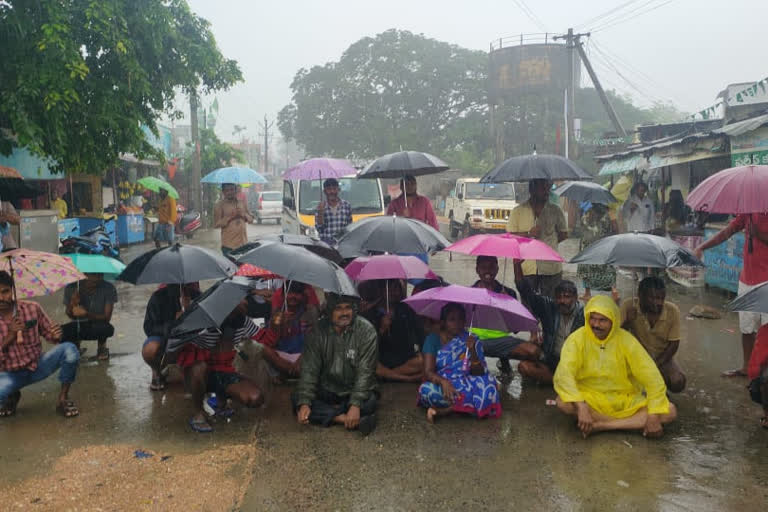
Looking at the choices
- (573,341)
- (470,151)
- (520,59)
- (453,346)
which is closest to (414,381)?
(453,346)

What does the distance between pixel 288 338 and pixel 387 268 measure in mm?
1083

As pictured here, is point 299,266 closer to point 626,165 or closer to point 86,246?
point 86,246

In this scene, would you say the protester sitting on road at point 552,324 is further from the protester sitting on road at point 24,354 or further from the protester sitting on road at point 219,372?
the protester sitting on road at point 24,354

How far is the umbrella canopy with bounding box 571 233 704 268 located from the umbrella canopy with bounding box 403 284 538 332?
28.1 inches

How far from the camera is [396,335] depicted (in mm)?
5613

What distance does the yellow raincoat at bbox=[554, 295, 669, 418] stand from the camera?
441cm

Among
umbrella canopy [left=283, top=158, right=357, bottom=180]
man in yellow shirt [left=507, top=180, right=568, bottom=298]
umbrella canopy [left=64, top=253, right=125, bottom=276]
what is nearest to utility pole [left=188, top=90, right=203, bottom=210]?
umbrella canopy [left=283, top=158, right=357, bottom=180]

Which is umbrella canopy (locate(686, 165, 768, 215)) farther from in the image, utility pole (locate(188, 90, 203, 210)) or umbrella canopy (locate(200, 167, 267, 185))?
utility pole (locate(188, 90, 203, 210))

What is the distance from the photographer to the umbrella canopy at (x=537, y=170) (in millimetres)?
6000

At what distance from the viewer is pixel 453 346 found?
477 centimetres

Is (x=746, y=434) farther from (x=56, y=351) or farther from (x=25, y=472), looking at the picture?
(x=56, y=351)

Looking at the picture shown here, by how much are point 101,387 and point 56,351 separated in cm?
86

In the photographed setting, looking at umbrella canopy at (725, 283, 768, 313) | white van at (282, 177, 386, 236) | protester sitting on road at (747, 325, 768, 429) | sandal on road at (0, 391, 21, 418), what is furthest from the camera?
white van at (282, 177, 386, 236)

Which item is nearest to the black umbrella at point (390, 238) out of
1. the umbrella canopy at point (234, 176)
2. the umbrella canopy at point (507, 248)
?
the umbrella canopy at point (507, 248)
